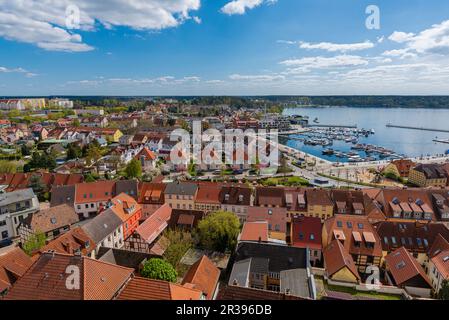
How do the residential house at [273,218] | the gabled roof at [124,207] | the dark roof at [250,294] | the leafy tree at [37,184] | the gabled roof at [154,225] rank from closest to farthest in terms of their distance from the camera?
1. the dark roof at [250,294]
2. the gabled roof at [154,225]
3. the residential house at [273,218]
4. the gabled roof at [124,207]
5. the leafy tree at [37,184]

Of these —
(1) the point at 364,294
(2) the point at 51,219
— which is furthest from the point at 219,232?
(2) the point at 51,219

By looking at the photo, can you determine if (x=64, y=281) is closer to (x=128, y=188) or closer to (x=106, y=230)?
(x=106, y=230)

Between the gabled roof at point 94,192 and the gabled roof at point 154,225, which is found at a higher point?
the gabled roof at point 94,192

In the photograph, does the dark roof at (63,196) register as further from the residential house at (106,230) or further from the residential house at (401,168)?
the residential house at (401,168)

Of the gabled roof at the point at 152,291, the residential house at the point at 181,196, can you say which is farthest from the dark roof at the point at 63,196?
the gabled roof at the point at 152,291
